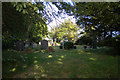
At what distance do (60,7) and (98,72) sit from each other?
3.51m

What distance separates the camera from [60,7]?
405cm

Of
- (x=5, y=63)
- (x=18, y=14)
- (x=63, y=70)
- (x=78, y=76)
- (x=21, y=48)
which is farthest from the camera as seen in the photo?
(x=21, y=48)

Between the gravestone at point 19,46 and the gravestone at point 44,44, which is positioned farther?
the gravestone at point 44,44

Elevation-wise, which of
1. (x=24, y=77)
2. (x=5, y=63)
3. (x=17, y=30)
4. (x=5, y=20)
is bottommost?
(x=24, y=77)

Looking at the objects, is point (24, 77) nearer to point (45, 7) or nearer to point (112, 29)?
point (45, 7)

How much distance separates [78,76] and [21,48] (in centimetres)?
787

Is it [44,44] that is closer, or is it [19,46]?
[19,46]

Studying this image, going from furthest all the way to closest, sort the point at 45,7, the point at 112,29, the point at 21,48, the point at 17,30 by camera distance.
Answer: the point at 21,48 < the point at 112,29 < the point at 17,30 < the point at 45,7

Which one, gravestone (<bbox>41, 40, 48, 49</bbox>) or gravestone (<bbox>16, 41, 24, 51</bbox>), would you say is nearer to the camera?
gravestone (<bbox>16, 41, 24, 51</bbox>)

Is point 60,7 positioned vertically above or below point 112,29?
above

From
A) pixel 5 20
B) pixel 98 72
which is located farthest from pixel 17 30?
pixel 98 72

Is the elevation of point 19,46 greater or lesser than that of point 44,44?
lesser

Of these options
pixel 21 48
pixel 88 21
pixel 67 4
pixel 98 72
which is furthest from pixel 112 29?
pixel 21 48

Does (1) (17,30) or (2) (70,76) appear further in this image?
(1) (17,30)
